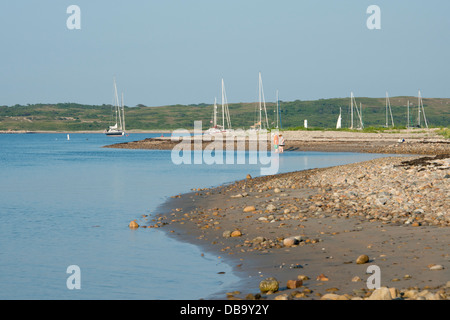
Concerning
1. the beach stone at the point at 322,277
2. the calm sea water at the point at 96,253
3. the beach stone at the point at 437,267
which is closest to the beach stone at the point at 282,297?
the beach stone at the point at 322,277

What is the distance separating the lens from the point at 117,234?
54.7 feet

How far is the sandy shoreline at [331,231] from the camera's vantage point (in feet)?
32.9

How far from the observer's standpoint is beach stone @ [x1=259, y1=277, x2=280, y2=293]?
31.9 ft

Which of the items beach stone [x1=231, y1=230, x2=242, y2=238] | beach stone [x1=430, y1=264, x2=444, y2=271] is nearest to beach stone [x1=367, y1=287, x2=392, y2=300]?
beach stone [x1=430, y1=264, x2=444, y2=271]

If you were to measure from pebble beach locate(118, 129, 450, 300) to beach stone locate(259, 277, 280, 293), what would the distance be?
0.7 inches

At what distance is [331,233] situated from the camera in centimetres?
1420

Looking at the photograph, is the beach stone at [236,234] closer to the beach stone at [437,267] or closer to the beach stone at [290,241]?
the beach stone at [290,241]

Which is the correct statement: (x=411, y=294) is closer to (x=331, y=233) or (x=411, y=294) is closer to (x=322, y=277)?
(x=322, y=277)
